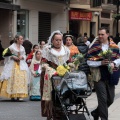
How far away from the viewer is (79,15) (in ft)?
115

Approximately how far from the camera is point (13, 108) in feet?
38.0

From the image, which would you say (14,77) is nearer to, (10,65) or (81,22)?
(10,65)

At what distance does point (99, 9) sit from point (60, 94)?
3070 cm

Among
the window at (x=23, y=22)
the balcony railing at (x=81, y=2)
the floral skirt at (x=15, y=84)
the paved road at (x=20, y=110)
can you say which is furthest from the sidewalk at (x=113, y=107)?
the balcony railing at (x=81, y=2)

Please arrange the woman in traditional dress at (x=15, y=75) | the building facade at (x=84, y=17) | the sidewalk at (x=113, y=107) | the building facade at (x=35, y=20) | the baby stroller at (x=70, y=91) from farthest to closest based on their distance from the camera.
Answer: the building facade at (x=84, y=17), the building facade at (x=35, y=20), the woman in traditional dress at (x=15, y=75), the sidewalk at (x=113, y=107), the baby stroller at (x=70, y=91)

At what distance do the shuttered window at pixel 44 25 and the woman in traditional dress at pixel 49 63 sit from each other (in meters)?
22.0

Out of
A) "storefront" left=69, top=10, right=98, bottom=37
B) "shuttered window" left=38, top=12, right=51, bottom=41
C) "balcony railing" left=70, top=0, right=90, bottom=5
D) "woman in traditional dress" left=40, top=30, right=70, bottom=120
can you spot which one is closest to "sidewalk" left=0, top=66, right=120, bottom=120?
"woman in traditional dress" left=40, top=30, right=70, bottom=120

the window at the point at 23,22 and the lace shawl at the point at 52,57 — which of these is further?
the window at the point at 23,22

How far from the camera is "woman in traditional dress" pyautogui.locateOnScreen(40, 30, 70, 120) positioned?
832cm

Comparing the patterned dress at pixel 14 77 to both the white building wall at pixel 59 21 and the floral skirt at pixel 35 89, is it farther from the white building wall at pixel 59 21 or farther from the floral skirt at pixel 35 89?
the white building wall at pixel 59 21

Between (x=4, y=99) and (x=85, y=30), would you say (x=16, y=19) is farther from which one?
(x=4, y=99)

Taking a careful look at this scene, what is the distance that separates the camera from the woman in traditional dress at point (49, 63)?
8.32 metres

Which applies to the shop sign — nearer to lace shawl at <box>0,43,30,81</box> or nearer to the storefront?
the storefront

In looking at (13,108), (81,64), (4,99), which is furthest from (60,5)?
(81,64)
